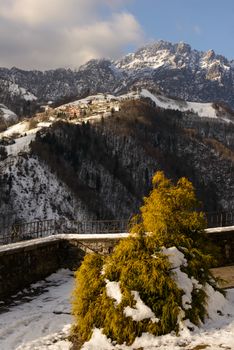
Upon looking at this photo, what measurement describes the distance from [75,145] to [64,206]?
138 feet

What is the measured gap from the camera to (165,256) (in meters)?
10.6

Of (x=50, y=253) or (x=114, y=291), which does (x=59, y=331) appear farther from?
(x=50, y=253)

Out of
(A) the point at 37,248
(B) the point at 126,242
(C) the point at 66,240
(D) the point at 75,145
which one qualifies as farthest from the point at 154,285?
(D) the point at 75,145

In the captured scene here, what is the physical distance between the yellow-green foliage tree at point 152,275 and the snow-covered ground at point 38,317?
2.78 feet

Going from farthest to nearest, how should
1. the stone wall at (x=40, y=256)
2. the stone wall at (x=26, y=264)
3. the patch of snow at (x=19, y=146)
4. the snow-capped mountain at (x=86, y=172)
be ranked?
the patch of snow at (x=19, y=146), the snow-capped mountain at (x=86, y=172), the stone wall at (x=40, y=256), the stone wall at (x=26, y=264)

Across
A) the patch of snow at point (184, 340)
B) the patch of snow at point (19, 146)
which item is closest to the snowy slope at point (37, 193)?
the patch of snow at point (19, 146)

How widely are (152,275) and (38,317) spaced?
377cm

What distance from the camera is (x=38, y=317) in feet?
40.0

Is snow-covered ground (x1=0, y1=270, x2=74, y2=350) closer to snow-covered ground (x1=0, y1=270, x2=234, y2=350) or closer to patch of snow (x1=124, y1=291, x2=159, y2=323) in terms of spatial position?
snow-covered ground (x1=0, y1=270, x2=234, y2=350)

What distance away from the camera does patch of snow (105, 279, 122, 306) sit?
10086 millimetres

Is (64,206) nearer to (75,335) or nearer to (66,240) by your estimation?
(66,240)

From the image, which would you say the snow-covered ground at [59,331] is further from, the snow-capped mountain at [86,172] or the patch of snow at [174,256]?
the snow-capped mountain at [86,172]

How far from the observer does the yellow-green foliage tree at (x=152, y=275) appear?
990 cm

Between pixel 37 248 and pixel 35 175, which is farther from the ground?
pixel 35 175
